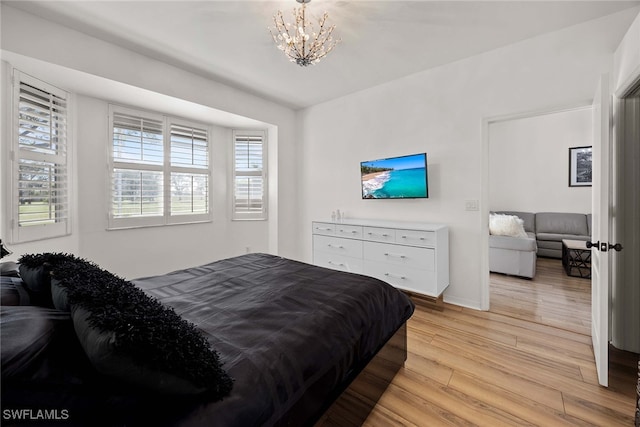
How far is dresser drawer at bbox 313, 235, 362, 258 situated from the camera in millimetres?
3348

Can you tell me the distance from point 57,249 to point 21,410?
9.91 ft

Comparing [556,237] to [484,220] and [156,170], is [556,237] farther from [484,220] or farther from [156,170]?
[156,170]

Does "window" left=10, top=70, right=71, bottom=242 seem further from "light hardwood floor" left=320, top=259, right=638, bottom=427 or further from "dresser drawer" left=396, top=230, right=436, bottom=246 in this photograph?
"dresser drawer" left=396, top=230, right=436, bottom=246

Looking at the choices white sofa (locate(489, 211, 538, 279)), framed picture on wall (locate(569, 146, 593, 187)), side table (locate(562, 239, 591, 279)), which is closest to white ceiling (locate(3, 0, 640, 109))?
white sofa (locate(489, 211, 538, 279))

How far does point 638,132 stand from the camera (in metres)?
1.97

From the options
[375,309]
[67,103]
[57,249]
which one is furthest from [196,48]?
[375,309]

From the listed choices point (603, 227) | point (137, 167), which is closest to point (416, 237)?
point (603, 227)

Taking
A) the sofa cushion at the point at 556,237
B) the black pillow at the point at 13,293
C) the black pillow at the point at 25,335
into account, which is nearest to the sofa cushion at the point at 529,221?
the sofa cushion at the point at 556,237

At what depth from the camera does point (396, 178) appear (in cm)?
343

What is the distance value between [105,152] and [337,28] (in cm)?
303

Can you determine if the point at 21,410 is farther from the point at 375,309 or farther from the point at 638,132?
the point at 638,132

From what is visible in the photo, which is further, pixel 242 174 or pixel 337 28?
pixel 242 174

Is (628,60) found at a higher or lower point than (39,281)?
higher

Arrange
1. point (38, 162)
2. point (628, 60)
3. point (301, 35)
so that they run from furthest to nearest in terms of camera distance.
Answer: point (38, 162) < point (301, 35) < point (628, 60)
